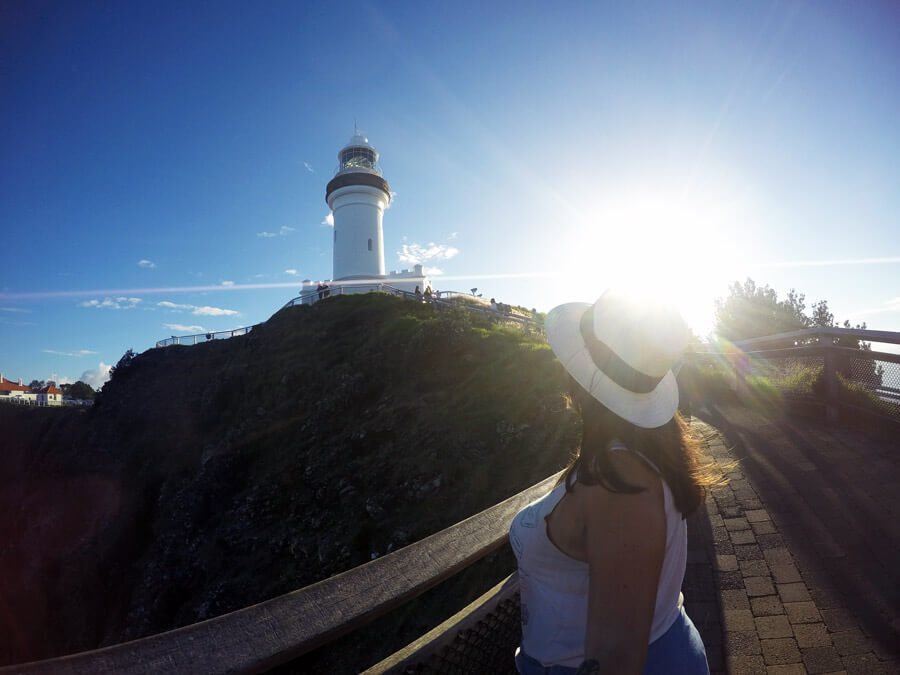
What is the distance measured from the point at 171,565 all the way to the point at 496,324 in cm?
1270

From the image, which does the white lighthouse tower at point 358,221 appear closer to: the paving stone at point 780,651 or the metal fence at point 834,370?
the metal fence at point 834,370

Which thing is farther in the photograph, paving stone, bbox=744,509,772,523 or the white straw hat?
paving stone, bbox=744,509,772,523

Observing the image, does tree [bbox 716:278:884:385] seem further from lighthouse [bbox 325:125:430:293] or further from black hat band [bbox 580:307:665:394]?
black hat band [bbox 580:307:665:394]

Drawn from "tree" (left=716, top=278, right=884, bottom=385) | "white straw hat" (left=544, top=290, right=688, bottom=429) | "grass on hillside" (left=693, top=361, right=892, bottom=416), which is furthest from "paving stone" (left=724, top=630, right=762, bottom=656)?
"tree" (left=716, top=278, right=884, bottom=385)

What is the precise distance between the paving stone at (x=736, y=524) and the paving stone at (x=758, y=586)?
803 millimetres

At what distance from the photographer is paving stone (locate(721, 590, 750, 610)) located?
327 cm

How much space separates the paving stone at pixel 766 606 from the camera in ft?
10.4

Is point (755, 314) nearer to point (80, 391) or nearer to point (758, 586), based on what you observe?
point (758, 586)

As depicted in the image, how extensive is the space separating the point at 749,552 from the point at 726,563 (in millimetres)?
318

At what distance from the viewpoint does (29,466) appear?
120 ft

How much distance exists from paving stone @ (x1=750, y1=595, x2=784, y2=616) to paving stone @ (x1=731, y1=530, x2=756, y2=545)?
2.73 feet

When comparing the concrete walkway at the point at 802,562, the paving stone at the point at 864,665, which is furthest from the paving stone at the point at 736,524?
the paving stone at the point at 864,665

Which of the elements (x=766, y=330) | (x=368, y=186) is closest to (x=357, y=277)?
(x=368, y=186)

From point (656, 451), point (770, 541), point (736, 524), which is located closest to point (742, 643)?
point (770, 541)
